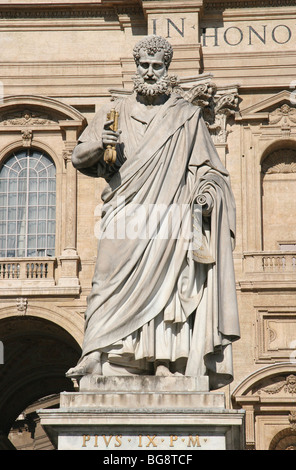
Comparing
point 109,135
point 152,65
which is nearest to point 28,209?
point 152,65

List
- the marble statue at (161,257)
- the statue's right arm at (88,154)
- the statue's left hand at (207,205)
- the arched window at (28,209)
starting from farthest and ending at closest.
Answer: the arched window at (28,209) → the statue's right arm at (88,154) → the statue's left hand at (207,205) → the marble statue at (161,257)

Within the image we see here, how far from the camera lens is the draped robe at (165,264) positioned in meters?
6.44

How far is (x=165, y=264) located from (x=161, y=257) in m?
Answer: 0.04

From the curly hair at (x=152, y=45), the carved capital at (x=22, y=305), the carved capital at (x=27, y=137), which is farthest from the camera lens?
the carved capital at (x=27, y=137)

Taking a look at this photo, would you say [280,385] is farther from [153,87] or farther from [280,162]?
[153,87]

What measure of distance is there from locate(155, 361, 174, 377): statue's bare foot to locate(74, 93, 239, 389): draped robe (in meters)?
0.04

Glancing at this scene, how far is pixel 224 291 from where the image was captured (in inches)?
257

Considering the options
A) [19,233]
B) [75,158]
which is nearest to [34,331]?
[19,233]

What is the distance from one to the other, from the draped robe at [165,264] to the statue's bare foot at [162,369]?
4cm

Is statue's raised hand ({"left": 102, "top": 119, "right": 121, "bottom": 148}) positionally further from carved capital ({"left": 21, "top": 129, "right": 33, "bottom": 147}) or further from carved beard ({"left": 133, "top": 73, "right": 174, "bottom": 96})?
carved capital ({"left": 21, "top": 129, "right": 33, "bottom": 147})

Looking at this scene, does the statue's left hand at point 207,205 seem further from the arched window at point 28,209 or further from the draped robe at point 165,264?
the arched window at point 28,209

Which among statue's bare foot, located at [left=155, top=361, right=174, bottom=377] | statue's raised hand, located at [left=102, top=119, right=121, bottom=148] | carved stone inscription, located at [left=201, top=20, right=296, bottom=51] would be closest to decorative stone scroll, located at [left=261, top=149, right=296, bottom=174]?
carved stone inscription, located at [left=201, top=20, right=296, bottom=51]

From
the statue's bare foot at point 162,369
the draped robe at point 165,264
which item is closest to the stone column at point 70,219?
the draped robe at point 165,264

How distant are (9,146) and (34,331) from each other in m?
3.55
